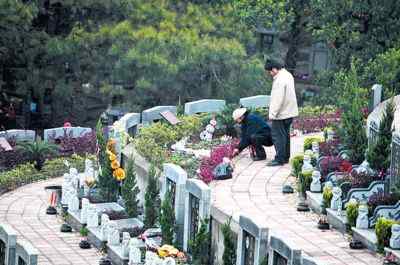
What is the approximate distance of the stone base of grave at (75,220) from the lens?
24.0 metres

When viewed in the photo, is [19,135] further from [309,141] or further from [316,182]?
[316,182]

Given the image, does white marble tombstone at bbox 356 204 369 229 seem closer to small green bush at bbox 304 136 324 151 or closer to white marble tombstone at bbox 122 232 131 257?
white marble tombstone at bbox 122 232 131 257

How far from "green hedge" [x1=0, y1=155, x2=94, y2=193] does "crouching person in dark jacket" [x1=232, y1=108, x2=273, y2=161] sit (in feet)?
15.5

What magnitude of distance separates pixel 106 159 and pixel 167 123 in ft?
11.2

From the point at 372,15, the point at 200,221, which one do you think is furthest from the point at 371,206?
the point at 372,15

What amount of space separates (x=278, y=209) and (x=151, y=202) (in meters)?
2.15

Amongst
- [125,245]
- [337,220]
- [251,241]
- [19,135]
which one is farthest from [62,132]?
[251,241]

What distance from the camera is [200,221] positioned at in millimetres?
20562

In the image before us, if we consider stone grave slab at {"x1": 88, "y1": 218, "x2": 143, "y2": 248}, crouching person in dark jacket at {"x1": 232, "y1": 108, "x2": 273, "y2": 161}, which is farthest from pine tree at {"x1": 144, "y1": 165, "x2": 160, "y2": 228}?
crouching person in dark jacket at {"x1": 232, "y1": 108, "x2": 273, "y2": 161}

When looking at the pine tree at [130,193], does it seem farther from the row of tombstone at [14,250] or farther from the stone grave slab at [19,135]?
the stone grave slab at [19,135]

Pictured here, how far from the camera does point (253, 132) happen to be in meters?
24.9

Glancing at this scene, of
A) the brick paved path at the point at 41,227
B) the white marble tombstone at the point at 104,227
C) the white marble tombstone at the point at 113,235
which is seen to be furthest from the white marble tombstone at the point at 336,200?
the brick paved path at the point at 41,227

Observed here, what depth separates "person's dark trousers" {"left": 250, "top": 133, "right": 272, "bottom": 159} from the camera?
24.8 m

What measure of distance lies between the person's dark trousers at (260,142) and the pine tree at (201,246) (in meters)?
4.70
